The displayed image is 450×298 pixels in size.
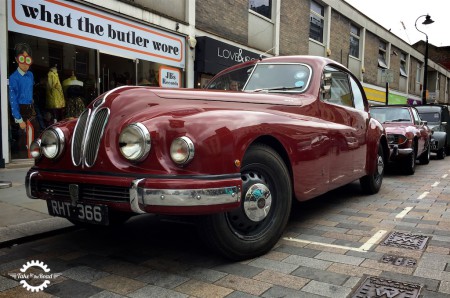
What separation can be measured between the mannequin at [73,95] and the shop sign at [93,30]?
0.83 meters

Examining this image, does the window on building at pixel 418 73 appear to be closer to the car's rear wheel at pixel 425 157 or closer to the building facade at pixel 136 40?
the building facade at pixel 136 40

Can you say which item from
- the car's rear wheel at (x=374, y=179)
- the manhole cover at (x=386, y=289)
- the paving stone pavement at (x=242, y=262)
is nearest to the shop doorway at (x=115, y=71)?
the paving stone pavement at (x=242, y=262)

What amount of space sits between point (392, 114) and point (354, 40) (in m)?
15.4

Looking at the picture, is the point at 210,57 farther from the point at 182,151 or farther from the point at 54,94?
the point at 182,151

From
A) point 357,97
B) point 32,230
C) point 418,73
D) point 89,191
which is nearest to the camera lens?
point 89,191

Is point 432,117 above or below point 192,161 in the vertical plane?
above

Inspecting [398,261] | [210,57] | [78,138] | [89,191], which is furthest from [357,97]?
[210,57]

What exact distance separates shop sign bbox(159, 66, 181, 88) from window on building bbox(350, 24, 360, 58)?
15.2 metres

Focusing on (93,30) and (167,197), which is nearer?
(167,197)

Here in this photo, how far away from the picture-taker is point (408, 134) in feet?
27.0

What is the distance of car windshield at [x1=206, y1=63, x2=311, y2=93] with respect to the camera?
4.20 meters

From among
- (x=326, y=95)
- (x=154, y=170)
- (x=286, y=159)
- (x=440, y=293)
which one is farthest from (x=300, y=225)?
(x=154, y=170)

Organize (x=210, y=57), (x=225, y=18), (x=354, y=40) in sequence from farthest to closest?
(x=354, y=40)
(x=225, y=18)
(x=210, y=57)

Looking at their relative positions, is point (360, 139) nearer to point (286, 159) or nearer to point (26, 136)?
point (286, 159)
